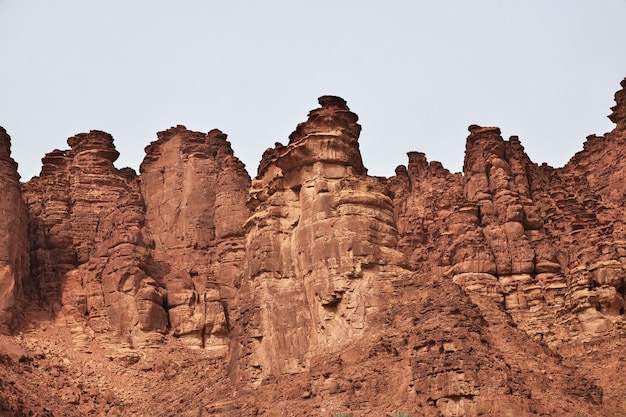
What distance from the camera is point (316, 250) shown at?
66.7 metres

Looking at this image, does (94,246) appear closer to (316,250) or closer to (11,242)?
(11,242)

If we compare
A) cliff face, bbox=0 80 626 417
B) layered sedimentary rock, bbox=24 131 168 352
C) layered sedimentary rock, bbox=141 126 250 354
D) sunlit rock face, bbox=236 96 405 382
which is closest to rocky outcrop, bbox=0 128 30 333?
cliff face, bbox=0 80 626 417

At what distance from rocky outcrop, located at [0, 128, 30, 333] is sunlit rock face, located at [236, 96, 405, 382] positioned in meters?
20.7

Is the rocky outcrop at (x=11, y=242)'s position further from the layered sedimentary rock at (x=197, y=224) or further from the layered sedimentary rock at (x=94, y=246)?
the layered sedimentary rock at (x=197, y=224)

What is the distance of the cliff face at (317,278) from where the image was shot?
59438mm

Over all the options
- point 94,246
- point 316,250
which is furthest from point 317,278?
point 94,246

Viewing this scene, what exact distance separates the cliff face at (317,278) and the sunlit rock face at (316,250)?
89 mm

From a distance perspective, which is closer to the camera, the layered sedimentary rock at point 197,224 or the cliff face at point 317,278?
the cliff face at point 317,278

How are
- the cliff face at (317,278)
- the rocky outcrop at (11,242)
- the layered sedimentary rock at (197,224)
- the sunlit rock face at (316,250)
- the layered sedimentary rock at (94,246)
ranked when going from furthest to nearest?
the layered sedimentary rock at (197,224), the layered sedimentary rock at (94,246), the rocky outcrop at (11,242), the sunlit rock face at (316,250), the cliff face at (317,278)

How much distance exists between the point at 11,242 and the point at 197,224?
1342 cm

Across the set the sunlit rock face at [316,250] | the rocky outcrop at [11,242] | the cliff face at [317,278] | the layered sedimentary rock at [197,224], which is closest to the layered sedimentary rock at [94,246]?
the cliff face at [317,278]

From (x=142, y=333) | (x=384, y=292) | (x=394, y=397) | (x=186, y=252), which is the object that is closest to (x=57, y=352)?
(x=142, y=333)

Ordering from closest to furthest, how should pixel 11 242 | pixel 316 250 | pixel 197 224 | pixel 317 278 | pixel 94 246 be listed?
pixel 317 278 < pixel 316 250 < pixel 11 242 < pixel 94 246 < pixel 197 224

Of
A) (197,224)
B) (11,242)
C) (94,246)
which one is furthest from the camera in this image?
(197,224)
